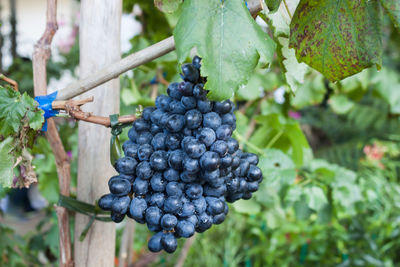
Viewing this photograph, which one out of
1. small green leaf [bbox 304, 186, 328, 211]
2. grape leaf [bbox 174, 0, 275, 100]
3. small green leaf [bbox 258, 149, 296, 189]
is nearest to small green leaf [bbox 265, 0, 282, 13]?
grape leaf [bbox 174, 0, 275, 100]

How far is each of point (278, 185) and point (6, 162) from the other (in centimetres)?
78

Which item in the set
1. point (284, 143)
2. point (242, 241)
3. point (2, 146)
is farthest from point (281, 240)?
point (2, 146)

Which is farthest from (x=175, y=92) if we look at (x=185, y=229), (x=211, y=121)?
(x=185, y=229)

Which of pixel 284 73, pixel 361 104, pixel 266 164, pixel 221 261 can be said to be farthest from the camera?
pixel 361 104

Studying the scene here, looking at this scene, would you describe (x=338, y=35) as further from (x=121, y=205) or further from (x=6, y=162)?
(x=6, y=162)

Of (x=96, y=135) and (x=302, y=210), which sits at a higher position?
(x=96, y=135)

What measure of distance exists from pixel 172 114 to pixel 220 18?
0.13 metres

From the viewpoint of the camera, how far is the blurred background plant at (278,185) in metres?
0.99

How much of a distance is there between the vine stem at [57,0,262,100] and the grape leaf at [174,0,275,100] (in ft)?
0.23

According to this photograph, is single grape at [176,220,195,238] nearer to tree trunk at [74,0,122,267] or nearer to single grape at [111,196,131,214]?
single grape at [111,196,131,214]

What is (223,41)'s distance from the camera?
41 cm

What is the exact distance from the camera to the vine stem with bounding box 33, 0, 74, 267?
1.85 feet

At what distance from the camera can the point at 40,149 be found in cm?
99

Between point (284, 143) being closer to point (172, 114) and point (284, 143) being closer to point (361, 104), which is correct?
point (172, 114)
